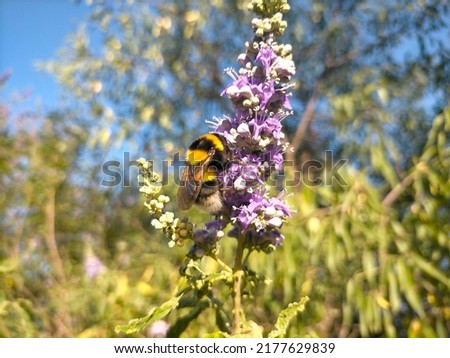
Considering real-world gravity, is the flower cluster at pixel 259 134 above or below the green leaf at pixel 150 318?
above

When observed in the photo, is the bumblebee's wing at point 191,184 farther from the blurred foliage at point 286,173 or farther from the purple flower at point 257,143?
the blurred foliage at point 286,173

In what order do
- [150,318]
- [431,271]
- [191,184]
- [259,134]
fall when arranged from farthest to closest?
[431,271] → [191,184] → [259,134] → [150,318]

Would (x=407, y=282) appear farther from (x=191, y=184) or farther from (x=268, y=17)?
(x=268, y=17)

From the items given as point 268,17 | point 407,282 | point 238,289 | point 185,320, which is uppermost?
point 268,17

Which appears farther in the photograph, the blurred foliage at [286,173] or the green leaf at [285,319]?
the blurred foliage at [286,173]

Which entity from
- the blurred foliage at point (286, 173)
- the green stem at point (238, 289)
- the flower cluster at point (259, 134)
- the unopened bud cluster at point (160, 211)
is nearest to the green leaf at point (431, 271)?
the blurred foliage at point (286, 173)

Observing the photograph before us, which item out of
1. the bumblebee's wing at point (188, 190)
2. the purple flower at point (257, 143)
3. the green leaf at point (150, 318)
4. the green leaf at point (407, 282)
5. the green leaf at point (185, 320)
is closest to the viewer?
the green leaf at point (150, 318)

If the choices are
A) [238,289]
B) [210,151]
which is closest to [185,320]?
[238,289]
